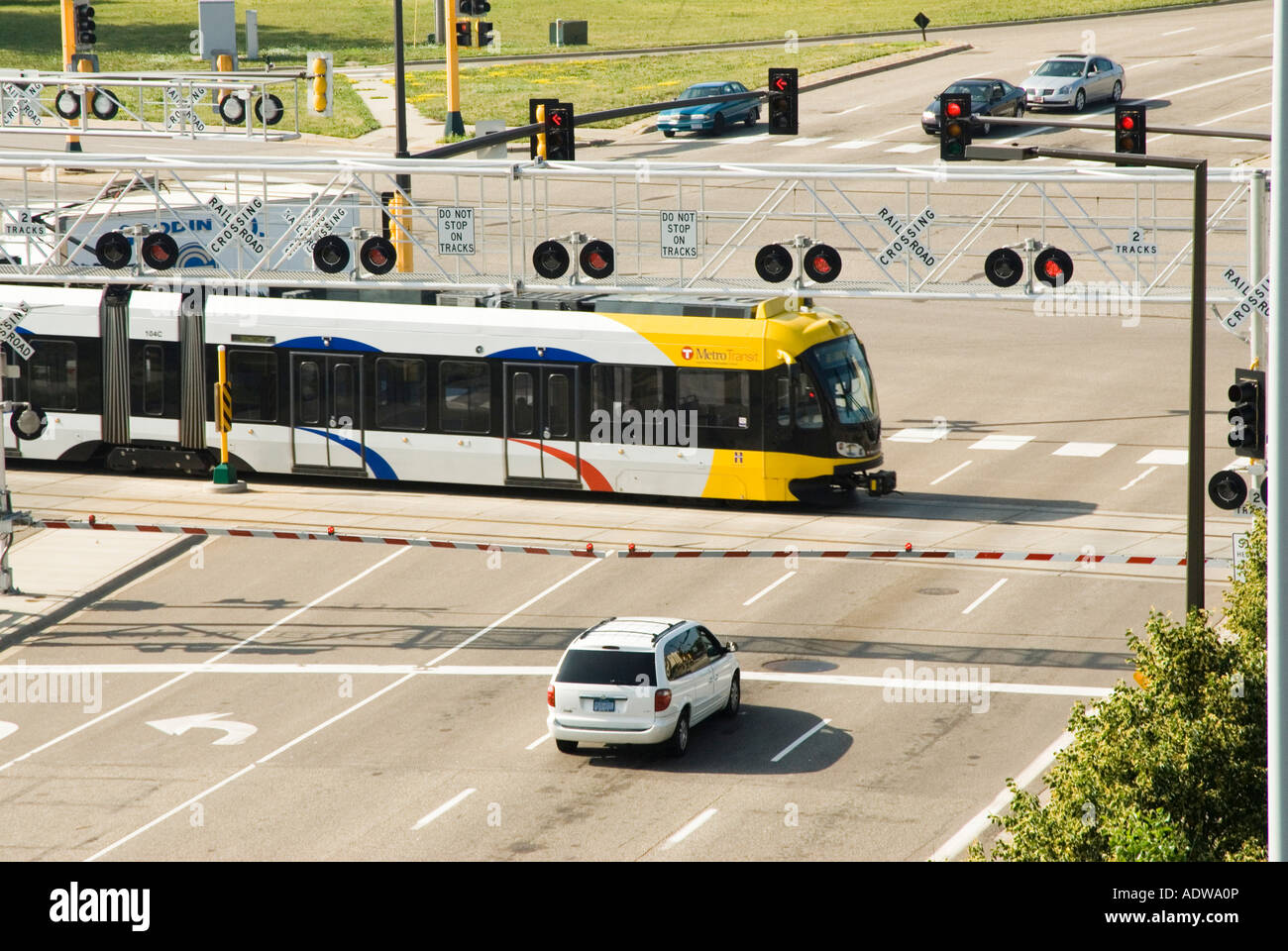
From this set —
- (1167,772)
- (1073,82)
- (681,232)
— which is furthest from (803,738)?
(1073,82)

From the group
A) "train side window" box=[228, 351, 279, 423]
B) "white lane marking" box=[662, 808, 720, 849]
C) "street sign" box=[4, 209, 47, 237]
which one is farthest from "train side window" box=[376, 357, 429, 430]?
"white lane marking" box=[662, 808, 720, 849]

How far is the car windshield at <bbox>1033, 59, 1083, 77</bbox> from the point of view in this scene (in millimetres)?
64000

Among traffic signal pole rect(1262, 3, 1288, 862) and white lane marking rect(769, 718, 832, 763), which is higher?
traffic signal pole rect(1262, 3, 1288, 862)

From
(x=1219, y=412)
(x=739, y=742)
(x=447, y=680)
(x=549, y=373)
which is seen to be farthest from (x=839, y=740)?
(x=1219, y=412)

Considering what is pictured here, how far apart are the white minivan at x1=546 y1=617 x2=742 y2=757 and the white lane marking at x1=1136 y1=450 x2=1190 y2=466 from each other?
53.6ft

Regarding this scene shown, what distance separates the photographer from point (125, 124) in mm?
66875

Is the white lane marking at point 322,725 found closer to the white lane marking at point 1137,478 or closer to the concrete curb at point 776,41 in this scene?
the white lane marking at point 1137,478

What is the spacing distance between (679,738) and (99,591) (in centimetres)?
1150

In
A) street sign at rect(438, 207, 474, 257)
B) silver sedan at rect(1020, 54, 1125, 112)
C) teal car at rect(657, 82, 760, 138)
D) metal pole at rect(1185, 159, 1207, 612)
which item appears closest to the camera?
metal pole at rect(1185, 159, 1207, 612)

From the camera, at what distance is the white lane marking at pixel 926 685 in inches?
888

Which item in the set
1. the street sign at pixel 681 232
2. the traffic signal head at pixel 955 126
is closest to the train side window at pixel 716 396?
the street sign at pixel 681 232

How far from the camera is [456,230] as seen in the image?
30.2 meters

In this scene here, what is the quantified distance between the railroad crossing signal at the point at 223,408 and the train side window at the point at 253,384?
13cm

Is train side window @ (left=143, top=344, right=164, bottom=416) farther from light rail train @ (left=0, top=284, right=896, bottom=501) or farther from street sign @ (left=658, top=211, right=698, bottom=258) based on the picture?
street sign @ (left=658, top=211, right=698, bottom=258)
